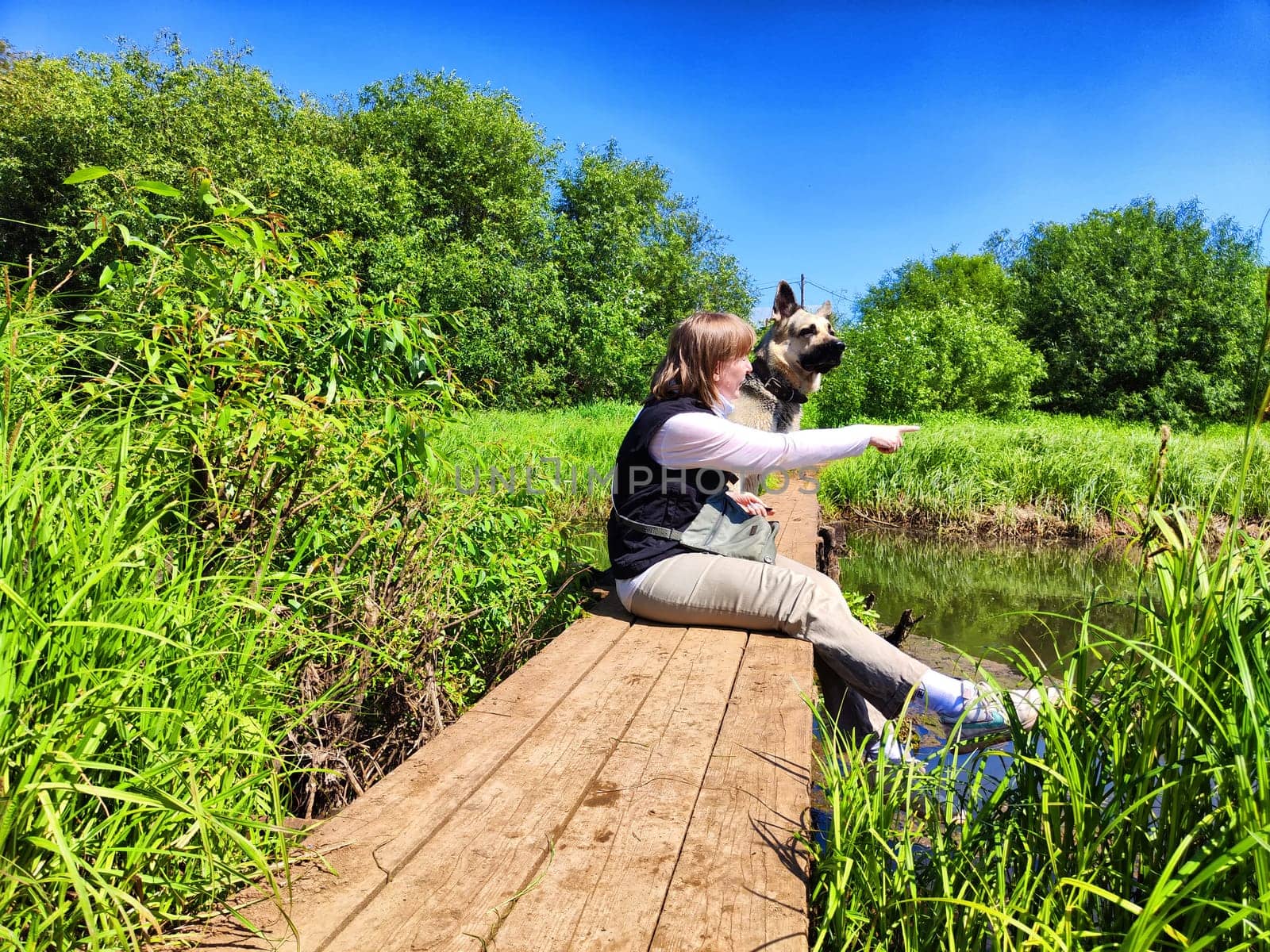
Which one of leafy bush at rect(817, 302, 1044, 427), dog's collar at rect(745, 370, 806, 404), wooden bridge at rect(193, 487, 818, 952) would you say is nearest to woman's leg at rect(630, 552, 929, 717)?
wooden bridge at rect(193, 487, 818, 952)

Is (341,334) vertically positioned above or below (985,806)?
above

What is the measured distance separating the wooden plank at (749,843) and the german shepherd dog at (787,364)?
8.06ft

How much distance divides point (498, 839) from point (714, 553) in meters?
1.66

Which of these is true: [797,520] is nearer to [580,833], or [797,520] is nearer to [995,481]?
[580,833]

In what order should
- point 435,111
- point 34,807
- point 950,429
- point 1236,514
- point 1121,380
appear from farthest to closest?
1. point 435,111
2. point 1121,380
3. point 950,429
4. point 1236,514
5. point 34,807

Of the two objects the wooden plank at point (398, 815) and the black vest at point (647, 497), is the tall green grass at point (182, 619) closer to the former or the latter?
the wooden plank at point (398, 815)

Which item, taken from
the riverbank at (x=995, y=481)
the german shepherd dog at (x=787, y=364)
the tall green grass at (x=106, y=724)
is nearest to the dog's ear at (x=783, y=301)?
the german shepherd dog at (x=787, y=364)

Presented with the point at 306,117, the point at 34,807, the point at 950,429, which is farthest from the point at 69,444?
the point at 306,117

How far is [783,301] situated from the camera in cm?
581

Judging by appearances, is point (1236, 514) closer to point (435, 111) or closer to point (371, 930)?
point (371, 930)

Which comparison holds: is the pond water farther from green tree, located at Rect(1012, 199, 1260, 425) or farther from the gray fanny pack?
green tree, located at Rect(1012, 199, 1260, 425)

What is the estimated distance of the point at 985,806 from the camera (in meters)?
1.91

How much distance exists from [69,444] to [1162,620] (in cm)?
235

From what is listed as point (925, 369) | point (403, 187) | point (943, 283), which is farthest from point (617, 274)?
point (943, 283)
